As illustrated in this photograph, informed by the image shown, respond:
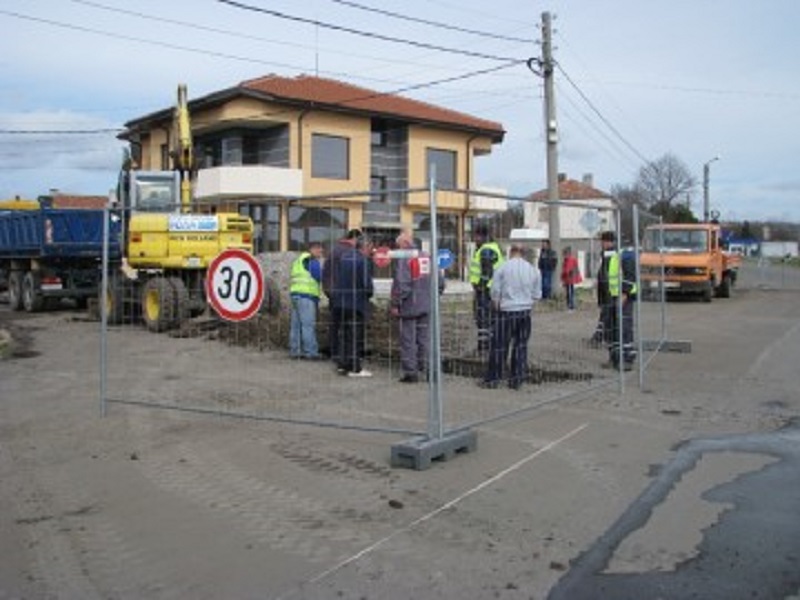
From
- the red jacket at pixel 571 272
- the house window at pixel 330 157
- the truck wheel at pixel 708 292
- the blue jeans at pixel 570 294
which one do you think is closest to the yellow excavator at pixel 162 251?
the blue jeans at pixel 570 294

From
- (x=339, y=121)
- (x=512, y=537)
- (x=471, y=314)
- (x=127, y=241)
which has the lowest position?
(x=512, y=537)

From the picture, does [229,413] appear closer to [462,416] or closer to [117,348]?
Result: [462,416]

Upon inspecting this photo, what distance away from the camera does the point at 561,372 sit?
1167 centimetres

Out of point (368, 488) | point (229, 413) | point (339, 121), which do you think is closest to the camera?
point (368, 488)

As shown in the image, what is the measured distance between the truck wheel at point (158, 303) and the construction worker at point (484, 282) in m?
4.81

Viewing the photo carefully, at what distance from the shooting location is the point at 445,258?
8.60m

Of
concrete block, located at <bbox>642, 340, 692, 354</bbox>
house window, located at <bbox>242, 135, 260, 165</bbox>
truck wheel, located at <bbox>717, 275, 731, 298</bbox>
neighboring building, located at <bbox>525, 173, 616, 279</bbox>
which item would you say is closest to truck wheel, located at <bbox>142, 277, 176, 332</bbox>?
neighboring building, located at <bbox>525, 173, 616, 279</bbox>

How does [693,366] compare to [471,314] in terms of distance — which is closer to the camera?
[471,314]

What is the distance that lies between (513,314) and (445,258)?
2.11m

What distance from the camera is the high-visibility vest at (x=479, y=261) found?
1030cm

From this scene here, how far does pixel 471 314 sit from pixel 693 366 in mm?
4223

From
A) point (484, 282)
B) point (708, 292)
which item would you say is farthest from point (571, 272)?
point (708, 292)

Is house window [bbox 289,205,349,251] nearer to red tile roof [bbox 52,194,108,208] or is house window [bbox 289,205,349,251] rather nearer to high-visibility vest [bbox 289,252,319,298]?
high-visibility vest [bbox 289,252,319,298]

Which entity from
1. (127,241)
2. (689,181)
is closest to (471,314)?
(127,241)
